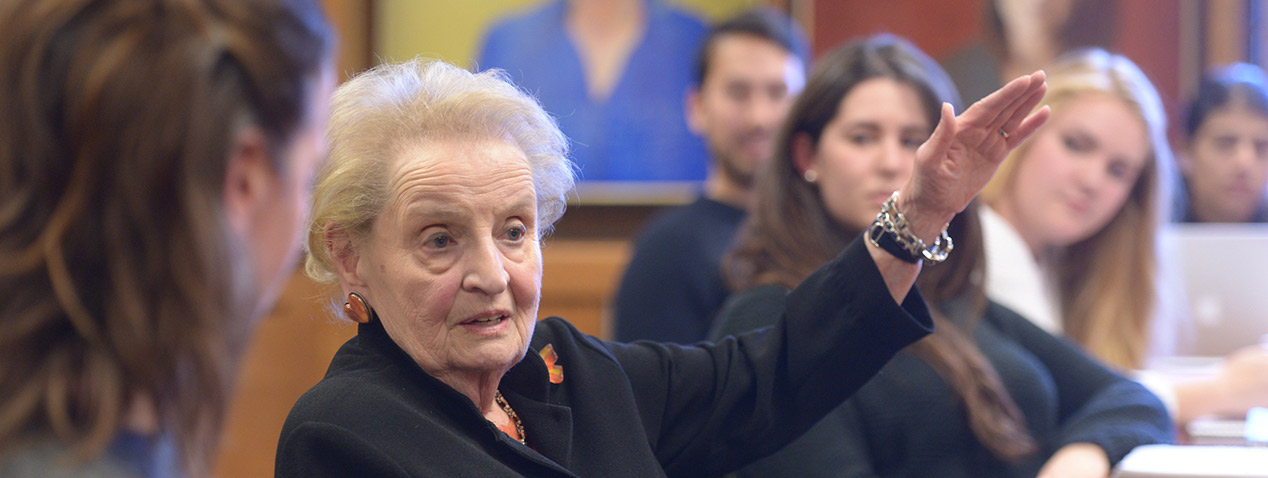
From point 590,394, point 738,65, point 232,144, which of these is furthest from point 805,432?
point 738,65

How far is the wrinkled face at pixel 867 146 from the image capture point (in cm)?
203

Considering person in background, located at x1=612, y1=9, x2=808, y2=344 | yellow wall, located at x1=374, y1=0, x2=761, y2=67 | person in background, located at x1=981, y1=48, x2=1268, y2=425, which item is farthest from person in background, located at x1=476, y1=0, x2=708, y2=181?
person in background, located at x1=981, y1=48, x2=1268, y2=425

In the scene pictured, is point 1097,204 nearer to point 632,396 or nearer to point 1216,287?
point 1216,287

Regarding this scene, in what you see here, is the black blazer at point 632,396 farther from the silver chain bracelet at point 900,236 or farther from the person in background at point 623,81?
the person in background at point 623,81

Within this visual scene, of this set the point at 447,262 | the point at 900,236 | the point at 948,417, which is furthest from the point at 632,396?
the point at 948,417

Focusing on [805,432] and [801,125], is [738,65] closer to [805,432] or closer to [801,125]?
[801,125]

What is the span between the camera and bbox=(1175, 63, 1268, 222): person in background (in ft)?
12.2

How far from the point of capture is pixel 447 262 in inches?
53.6

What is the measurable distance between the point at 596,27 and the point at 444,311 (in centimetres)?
299

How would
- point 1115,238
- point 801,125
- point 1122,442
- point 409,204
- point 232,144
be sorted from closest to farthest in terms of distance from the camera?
point 232,144, point 409,204, point 1122,442, point 801,125, point 1115,238

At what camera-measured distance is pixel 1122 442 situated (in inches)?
74.2

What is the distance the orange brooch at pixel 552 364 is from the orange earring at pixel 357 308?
234 millimetres

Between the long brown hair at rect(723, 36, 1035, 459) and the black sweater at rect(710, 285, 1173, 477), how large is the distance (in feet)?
0.13

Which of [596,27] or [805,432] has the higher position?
[596,27]
